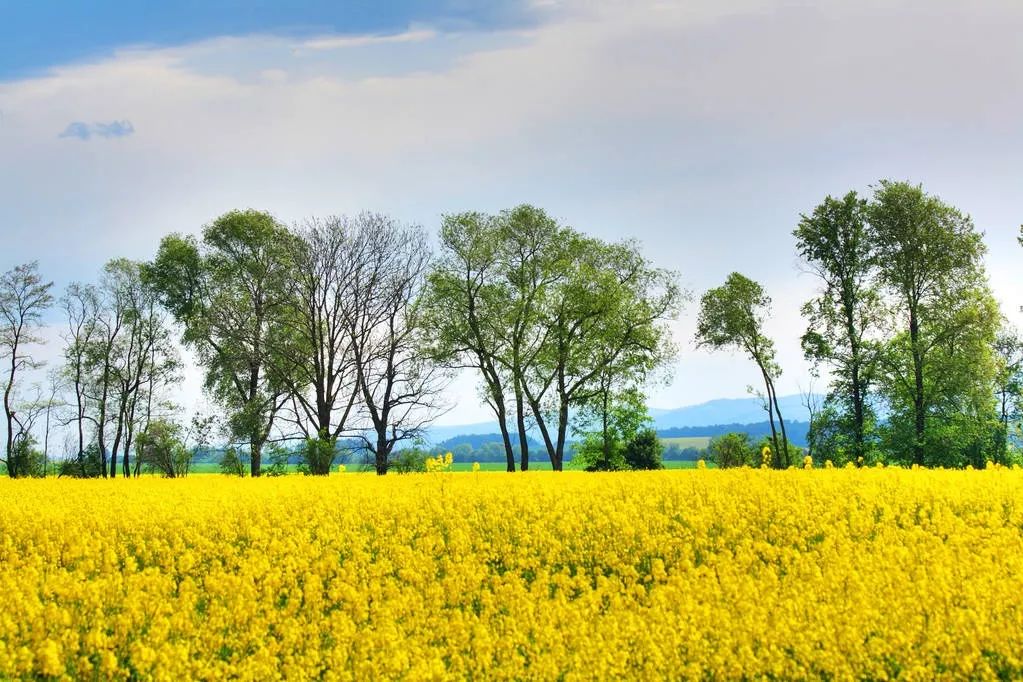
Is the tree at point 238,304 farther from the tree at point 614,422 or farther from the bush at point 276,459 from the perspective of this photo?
the tree at point 614,422

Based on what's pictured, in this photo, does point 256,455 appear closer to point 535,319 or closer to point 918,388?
point 535,319

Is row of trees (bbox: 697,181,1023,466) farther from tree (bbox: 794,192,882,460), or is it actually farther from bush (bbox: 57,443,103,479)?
bush (bbox: 57,443,103,479)

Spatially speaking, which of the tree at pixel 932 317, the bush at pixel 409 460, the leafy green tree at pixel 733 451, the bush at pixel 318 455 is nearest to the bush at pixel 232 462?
the bush at pixel 318 455

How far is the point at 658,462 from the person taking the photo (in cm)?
5253

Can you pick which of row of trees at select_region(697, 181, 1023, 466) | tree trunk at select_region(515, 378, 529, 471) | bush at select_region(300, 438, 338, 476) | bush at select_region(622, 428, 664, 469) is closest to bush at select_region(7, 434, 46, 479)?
bush at select_region(300, 438, 338, 476)

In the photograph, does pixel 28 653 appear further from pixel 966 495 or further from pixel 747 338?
pixel 747 338

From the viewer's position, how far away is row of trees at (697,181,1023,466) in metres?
37.9

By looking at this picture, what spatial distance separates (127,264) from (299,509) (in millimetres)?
37165

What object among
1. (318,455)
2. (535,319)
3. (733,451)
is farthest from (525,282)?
(733,451)

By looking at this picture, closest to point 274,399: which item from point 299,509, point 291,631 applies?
point 299,509

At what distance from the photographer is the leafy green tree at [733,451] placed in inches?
3004

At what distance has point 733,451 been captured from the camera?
7775cm

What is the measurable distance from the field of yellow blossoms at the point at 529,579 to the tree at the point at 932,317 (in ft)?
63.8

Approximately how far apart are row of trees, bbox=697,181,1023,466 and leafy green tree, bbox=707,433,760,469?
103ft
